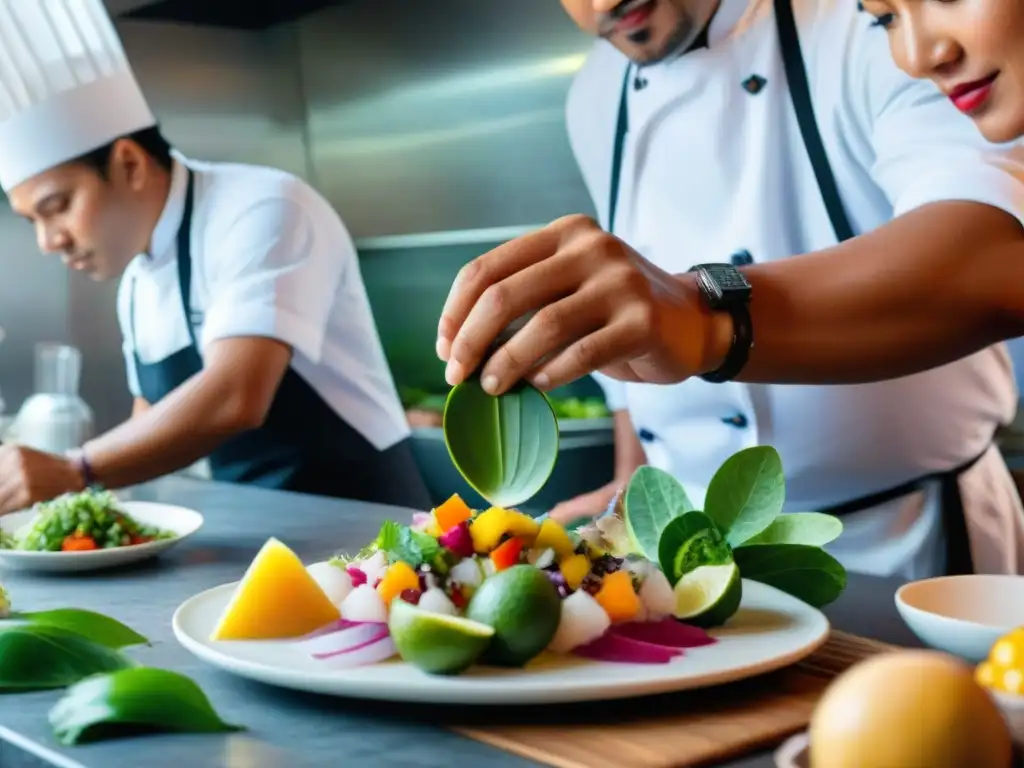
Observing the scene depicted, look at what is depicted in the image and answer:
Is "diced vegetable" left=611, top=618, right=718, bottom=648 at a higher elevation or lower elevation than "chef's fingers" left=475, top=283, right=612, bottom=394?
lower

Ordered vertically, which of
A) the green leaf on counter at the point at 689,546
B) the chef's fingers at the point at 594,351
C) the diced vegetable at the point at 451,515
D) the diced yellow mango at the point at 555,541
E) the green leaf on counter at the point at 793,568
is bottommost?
the green leaf on counter at the point at 793,568

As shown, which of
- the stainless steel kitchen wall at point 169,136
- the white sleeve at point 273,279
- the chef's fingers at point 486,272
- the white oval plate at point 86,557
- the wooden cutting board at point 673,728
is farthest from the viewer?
the stainless steel kitchen wall at point 169,136

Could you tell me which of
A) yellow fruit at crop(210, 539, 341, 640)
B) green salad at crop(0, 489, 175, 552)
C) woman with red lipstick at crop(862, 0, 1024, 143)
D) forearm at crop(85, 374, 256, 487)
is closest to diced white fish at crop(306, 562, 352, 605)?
yellow fruit at crop(210, 539, 341, 640)

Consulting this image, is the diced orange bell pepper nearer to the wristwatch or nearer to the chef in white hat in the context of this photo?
the wristwatch

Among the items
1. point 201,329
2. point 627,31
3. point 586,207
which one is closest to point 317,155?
point 586,207

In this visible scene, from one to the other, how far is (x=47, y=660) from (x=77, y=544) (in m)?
0.53

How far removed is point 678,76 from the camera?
1.66m

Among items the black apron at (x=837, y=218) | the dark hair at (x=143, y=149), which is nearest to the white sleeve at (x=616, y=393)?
the black apron at (x=837, y=218)

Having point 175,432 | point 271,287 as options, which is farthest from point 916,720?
point 271,287

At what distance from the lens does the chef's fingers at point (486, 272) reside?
3.17ft

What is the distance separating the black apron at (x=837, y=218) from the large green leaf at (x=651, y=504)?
0.52 metres

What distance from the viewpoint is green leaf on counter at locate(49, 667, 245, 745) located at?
2.51 ft

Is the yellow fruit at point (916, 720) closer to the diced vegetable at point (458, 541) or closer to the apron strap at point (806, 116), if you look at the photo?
the diced vegetable at point (458, 541)

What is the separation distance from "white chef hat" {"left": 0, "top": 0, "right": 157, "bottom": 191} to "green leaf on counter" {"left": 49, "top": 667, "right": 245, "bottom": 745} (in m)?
1.82
